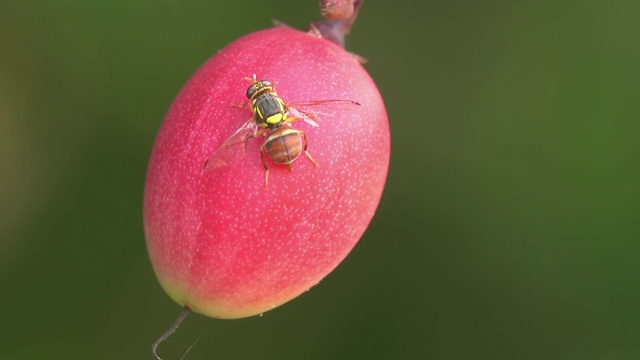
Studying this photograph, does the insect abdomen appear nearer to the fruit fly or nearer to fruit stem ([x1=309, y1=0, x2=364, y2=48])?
the fruit fly

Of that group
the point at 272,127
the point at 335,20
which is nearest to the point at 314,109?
the point at 272,127

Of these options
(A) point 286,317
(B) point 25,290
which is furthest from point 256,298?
(B) point 25,290

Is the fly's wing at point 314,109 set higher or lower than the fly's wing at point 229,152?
higher

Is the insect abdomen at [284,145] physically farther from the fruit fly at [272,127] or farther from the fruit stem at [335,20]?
the fruit stem at [335,20]

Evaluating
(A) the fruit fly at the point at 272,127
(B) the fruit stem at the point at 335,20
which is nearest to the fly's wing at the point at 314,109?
(A) the fruit fly at the point at 272,127

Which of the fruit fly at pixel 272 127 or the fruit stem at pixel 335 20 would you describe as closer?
the fruit fly at pixel 272 127

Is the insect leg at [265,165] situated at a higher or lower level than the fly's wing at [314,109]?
lower

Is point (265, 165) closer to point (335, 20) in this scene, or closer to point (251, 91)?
point (251, 91)

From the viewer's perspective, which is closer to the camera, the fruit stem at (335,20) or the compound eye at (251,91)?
the compound eye at (251,91)

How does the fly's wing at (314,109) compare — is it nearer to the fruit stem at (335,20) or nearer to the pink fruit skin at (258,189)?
the pink fruit skin at (258,189)
